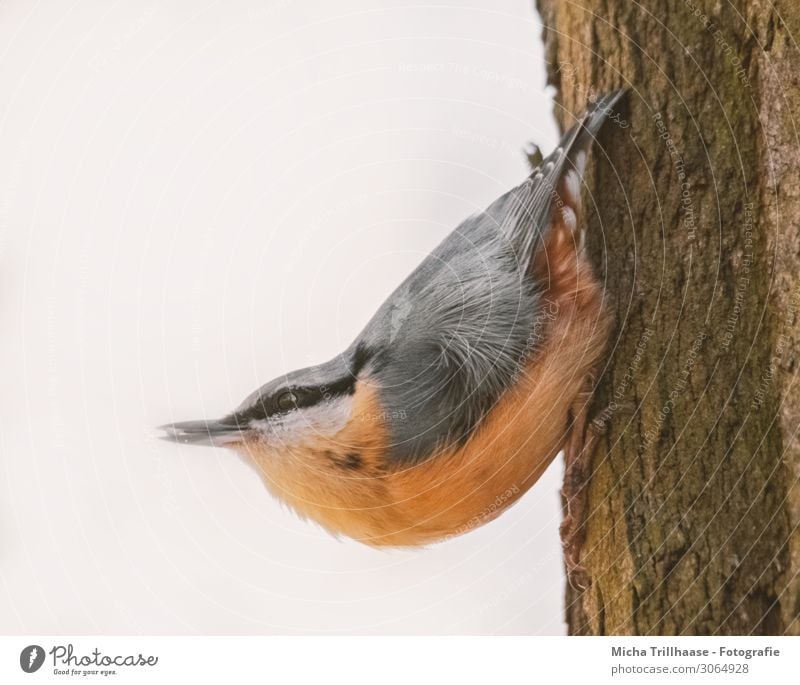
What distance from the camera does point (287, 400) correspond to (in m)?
0.79

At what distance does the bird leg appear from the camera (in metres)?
0.77

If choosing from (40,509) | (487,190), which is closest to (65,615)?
(40,509)

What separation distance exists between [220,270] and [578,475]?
1.45 feet

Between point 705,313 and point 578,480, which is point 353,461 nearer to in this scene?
point 578,480

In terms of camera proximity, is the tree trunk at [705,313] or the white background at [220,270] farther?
the white background at [220,270]

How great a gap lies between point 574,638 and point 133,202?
2.20ft

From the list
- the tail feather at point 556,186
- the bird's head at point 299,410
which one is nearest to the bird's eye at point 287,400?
the bird's head at point 299,410

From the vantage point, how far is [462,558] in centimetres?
83

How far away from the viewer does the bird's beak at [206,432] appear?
806 millimetres

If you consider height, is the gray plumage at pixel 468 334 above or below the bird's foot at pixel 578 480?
above

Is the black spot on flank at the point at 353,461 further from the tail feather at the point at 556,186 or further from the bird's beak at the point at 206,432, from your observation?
the tail feather at the point at 556,186

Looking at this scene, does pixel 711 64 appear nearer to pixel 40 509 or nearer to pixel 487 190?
pixel 487 190

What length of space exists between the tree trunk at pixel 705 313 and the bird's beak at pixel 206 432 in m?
0.38

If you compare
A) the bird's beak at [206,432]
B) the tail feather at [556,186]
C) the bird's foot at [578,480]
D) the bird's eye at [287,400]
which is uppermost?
the tail feather at [556,186]
